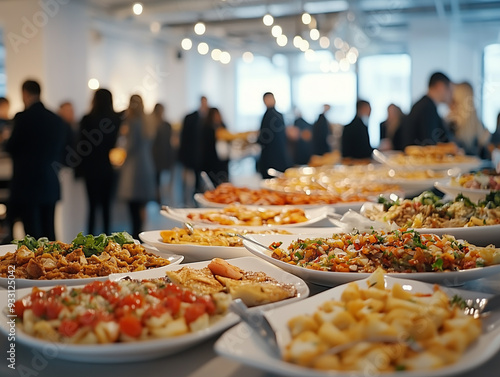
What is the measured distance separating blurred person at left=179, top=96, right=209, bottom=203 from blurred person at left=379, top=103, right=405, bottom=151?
7.91 feet

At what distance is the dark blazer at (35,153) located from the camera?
4.31 meters

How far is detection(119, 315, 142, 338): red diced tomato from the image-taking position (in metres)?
0.88

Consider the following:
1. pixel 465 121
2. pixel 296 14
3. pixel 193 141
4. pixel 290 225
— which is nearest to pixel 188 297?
pixel 290 225

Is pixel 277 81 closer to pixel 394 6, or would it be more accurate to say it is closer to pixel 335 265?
pixel 394 6

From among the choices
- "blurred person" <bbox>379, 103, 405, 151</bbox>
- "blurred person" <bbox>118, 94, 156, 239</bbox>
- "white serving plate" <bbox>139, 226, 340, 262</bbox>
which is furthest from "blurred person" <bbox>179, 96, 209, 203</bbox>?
"white serving plate" <bbox>139, 226, 340, 262</bbox>

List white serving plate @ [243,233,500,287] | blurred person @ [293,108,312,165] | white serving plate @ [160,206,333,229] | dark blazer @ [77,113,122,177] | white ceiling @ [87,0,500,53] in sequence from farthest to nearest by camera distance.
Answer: white ceiling @ [87,0,500,53] < blurred person @ [293,108,312,165] < dark blazer @ [77,113,122,177] < white serving plate @ [160,206,333,229] < white serving plate @ [243,233,500,287]

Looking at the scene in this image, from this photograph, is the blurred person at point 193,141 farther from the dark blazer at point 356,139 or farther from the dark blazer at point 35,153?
the dark blazer at point 35,153

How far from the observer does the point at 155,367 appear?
0.91 metres

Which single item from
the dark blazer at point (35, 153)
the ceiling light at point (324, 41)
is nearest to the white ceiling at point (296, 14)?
the ceiling light at point (324, 41)

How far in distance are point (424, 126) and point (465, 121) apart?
1755 mm

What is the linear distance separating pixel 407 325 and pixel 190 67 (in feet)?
51.7

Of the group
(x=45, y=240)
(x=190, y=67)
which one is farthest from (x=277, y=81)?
(x=45, y=240)

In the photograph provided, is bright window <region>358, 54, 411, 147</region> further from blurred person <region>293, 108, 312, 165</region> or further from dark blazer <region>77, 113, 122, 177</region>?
dark blazer <region>77, 113, 122, 177</region>

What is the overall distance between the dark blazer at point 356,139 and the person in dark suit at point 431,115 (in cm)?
146
